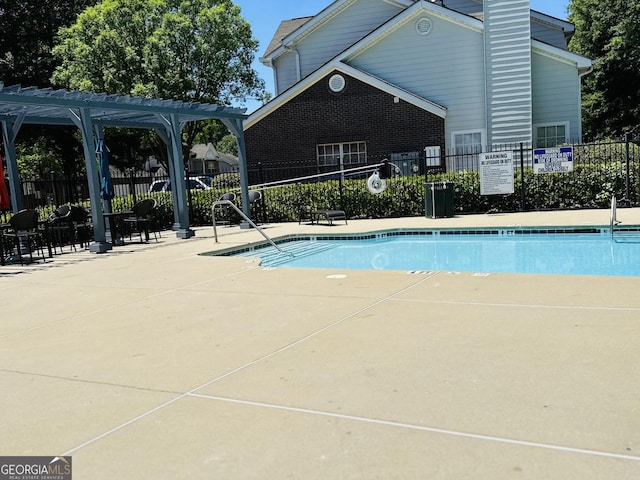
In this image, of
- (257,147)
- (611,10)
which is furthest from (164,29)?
(611,10)

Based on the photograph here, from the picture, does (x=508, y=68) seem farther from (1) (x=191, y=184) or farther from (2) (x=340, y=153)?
(1) (x=191, y=184)

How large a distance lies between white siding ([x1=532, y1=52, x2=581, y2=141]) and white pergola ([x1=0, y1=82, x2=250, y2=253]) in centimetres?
1121

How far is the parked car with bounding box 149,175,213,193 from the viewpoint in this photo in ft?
70.1

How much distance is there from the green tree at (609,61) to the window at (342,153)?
1828 cm

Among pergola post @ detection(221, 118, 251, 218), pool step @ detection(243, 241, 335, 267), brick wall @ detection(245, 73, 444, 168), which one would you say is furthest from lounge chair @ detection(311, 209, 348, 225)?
brick wall @ detection(245, 73, 444, 168)

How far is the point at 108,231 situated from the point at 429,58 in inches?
524

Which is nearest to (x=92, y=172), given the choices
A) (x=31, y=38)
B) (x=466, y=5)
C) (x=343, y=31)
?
(x=343, y=31)

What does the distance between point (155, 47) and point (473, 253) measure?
16.9m

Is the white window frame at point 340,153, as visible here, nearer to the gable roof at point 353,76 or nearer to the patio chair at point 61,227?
the gable roof at point 353,76

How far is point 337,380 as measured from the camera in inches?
154

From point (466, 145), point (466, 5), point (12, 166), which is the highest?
point (466, 5)

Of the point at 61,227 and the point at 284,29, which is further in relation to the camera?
the point at 284,29

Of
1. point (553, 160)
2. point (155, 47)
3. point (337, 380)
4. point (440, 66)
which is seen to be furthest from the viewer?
point (155, 47)

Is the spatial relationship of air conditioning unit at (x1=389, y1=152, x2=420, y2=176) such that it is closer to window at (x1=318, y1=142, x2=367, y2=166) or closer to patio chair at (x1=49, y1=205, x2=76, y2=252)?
window at (x1=318, y1=142, x2=367, y2=166)
